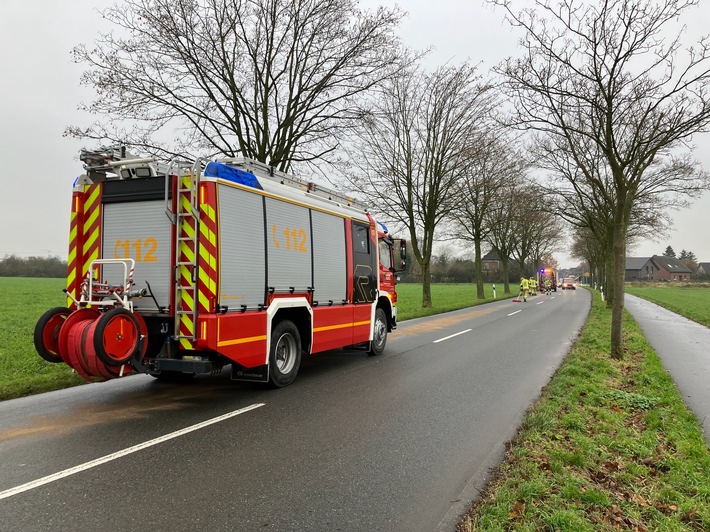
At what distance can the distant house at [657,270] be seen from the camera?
113 metres

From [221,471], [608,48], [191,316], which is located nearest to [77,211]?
[191,316]

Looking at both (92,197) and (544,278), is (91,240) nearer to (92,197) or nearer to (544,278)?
(92,197)

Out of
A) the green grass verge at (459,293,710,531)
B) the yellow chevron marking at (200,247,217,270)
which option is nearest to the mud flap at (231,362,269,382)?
the yellow chevron marking at (200,247,217,270)

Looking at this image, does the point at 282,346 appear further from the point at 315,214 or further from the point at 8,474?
the point at 8,474

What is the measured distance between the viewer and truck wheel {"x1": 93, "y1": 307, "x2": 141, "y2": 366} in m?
4.87

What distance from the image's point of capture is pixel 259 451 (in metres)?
4.23

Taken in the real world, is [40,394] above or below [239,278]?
below

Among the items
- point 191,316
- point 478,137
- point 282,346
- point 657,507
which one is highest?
point 478,137

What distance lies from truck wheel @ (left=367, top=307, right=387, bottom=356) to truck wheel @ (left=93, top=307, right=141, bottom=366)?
17.0ft

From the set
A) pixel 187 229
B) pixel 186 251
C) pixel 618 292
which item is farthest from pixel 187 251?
pixel 618 292

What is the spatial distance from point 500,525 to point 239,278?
160 inches

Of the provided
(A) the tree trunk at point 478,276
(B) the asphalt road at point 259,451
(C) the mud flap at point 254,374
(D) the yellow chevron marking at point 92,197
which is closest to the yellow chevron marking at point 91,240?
(D) the yellow chevron marking at point 92,197

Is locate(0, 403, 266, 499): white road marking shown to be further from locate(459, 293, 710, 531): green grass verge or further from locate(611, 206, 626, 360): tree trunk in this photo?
locate(611, 206, 626, 360): tree trunk

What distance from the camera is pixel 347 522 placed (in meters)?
3.03
